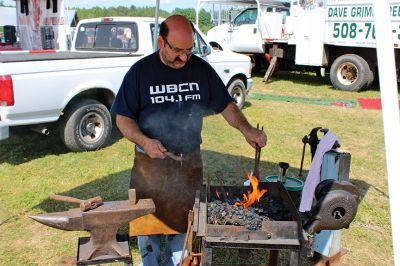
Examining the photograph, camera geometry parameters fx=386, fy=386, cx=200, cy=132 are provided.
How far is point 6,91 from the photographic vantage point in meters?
4.62

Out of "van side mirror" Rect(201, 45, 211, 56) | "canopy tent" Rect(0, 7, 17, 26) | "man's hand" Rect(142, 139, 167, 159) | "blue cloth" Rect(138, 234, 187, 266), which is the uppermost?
"canopy tent" Rect(0, 7, 17, 26)

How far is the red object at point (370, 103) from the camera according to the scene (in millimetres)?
9584

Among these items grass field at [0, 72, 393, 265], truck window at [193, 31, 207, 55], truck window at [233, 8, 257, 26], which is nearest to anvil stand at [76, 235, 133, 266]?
grass field at [0, 72, 393, 265]

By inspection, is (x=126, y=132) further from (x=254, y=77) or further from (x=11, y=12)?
(x=11, y=12)

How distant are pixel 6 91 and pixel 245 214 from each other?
359cm

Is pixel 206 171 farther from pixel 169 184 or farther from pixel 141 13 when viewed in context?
pixel 141 13

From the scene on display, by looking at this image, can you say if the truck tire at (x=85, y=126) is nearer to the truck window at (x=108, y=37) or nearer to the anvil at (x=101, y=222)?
the truck window at (x=108, y=37)

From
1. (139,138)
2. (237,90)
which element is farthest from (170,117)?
(237,90)

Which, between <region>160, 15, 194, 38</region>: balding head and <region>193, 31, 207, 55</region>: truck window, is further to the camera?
<region>193, 31, 207, 55</region>: truck window

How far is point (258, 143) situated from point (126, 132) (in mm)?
911

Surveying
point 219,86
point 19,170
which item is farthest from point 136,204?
point 19,170

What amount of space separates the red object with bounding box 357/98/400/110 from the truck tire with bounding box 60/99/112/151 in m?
6.59

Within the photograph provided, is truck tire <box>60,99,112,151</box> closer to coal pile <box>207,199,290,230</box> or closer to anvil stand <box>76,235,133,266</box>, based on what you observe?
anvil stand <box>76,235,133,266</box>

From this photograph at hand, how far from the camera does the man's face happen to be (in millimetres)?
2539
